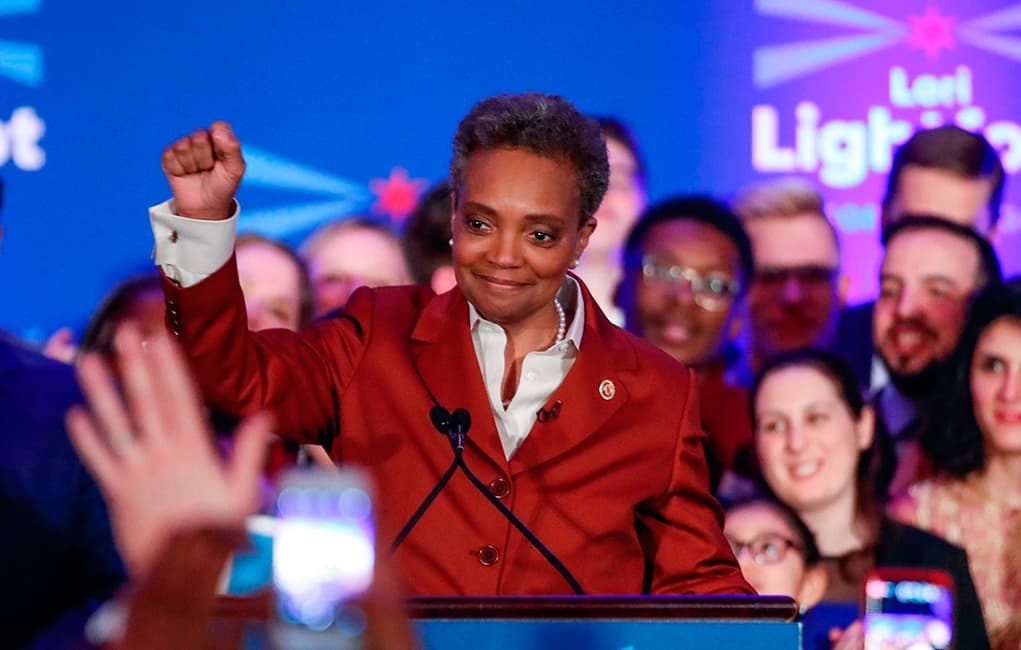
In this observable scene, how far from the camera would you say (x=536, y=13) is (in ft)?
14.7

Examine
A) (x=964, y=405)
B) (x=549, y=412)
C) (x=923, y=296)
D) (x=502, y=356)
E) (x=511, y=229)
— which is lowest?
(x=549, y=412)

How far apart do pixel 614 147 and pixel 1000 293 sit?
3.67 ft

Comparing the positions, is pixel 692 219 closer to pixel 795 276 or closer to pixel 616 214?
pixel 616 214

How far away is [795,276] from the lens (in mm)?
4445

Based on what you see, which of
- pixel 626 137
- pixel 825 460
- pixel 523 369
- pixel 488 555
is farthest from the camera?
pixel 626 137

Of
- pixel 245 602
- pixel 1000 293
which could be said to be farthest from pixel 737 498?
pixel 245 602

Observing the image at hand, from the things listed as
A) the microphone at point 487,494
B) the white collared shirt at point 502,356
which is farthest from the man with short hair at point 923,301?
the microphone at point 487,494

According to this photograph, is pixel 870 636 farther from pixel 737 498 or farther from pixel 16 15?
pixel 16 15

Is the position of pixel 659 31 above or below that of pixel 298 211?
above

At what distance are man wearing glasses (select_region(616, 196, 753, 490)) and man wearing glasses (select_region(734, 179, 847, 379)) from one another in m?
0.15

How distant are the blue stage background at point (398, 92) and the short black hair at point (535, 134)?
2171mm

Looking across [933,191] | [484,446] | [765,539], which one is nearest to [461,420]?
[484,446]

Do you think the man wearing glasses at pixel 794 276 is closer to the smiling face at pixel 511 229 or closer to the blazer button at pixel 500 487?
the smiling face at pixel 511 229

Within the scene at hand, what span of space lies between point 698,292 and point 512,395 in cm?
203
